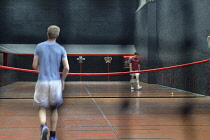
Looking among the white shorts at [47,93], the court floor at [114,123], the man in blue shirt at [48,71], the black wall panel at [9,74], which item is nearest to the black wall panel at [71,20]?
the black wall panel at [9,74]

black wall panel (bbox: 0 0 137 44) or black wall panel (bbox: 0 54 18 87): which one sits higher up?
black wall panel (bbox: 0 0 137 44)

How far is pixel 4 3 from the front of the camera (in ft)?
73.9

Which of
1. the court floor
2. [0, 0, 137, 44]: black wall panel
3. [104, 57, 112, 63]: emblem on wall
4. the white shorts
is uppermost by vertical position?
[0, 0, 137, 44]: black wall panel

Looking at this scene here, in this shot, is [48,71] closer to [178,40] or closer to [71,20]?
[178,40]

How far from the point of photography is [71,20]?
2198 centimetres

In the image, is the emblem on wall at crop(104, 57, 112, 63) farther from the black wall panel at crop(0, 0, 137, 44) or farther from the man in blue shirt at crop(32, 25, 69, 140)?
the man in blue shirt at crop(32, 25, 69, 140)

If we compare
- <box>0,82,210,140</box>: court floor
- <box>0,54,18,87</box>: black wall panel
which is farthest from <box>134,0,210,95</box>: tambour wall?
<box>0,54,18,87</box>: black wall panel

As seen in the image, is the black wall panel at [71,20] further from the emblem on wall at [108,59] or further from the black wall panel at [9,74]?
the black wall panel at [9,74]

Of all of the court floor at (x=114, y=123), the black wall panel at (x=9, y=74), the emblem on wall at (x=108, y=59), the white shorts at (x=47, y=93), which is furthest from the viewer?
the emblem on wall at (x=108, y=59)

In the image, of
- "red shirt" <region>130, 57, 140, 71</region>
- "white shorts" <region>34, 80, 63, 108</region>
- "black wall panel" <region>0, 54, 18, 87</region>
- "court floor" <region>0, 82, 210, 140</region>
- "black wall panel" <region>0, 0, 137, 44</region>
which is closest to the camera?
"white shorts" <region>34, 80, 63, 108</region>

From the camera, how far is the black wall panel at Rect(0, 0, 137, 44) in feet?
70.2

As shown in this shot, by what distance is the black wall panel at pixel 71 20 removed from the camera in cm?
2141

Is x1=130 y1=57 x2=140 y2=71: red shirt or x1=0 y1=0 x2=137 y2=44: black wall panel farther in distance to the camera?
x1=0 y1=0 x2=137 y2=44: black wall panel

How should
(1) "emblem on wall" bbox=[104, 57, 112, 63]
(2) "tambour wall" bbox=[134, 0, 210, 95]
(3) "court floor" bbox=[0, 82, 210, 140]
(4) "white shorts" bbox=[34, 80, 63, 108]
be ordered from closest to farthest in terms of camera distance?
1. (4) "white shorts" bbox=[34, 80, 63, 108]
2. (3) "court floor" bbox=[0, 82, 210, 140]
3. (2) "tambour wall" bbox=[134, 0, 210, 95]
4. (1) "emblem on wall" bbox=[104, 57, 112, 63]
